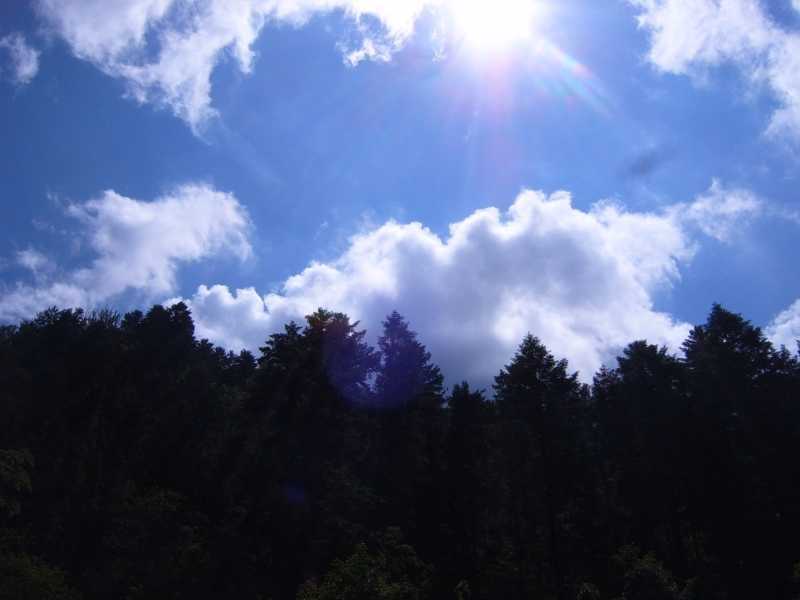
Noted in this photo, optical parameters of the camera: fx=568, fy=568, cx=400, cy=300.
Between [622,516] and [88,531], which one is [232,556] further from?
[622,516]

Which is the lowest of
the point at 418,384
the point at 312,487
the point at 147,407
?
the point at 312,487

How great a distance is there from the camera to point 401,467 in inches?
1401

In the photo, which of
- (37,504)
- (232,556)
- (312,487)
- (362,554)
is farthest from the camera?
(37,504)

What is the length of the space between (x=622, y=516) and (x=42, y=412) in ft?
133

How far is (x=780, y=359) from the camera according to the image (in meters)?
36.4

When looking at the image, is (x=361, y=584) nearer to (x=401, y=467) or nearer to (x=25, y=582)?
(x=25, y=582)

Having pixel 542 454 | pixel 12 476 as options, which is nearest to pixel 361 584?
pixel 12 476

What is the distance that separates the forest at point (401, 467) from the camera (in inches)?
1056

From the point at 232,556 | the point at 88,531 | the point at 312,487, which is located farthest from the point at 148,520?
the point at 88,531

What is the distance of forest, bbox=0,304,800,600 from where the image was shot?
26812 millimetres

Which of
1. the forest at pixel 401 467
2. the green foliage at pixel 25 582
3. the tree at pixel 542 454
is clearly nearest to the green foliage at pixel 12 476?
the green foliage at pixel 25 582

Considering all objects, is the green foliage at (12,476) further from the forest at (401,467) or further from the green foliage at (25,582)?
the forest at (401,467)

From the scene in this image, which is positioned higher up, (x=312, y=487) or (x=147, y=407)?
(x=147, y=407)

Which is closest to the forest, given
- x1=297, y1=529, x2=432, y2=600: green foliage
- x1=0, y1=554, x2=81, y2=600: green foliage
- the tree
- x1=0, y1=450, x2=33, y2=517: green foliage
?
the tree
